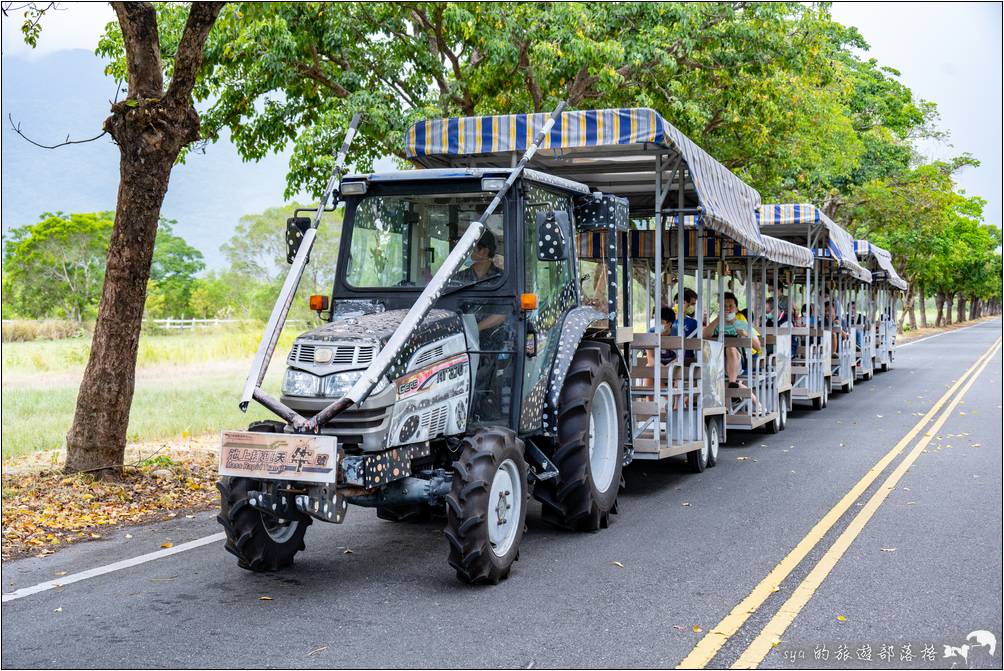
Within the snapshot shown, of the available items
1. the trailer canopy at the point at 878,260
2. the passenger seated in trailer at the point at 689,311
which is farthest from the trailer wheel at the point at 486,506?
the trailer canopy at the point at 878,260

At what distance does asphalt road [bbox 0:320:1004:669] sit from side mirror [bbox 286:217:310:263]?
202cm

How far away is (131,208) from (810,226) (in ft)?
34.7

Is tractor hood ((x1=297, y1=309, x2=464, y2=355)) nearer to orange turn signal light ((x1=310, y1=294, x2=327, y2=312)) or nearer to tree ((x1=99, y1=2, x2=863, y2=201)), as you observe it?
orange turn signal light ((x1=310, y1=294, x2=327, y2=312))

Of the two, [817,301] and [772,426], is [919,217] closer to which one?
[817,301]

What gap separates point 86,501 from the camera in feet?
28.2

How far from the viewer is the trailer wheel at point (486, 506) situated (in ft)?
20.1

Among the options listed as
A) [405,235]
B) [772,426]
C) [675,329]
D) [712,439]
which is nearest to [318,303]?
[405,235]

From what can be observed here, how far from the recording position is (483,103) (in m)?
16.8

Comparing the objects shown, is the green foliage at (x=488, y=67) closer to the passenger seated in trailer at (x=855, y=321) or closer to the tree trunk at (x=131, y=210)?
the tree trunk at (x=131, y=210)

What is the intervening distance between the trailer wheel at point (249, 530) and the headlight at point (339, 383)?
71 cm

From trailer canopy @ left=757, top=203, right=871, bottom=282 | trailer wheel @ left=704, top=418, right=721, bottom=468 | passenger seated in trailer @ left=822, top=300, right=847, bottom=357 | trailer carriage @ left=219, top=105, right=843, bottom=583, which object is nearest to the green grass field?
trailer carriage @ left=219, top=105, right=843, bottom=583

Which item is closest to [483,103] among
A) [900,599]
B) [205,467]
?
[205,467]

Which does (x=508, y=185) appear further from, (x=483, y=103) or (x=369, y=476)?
(x=483, y=103)

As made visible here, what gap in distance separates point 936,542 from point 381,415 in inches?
163
